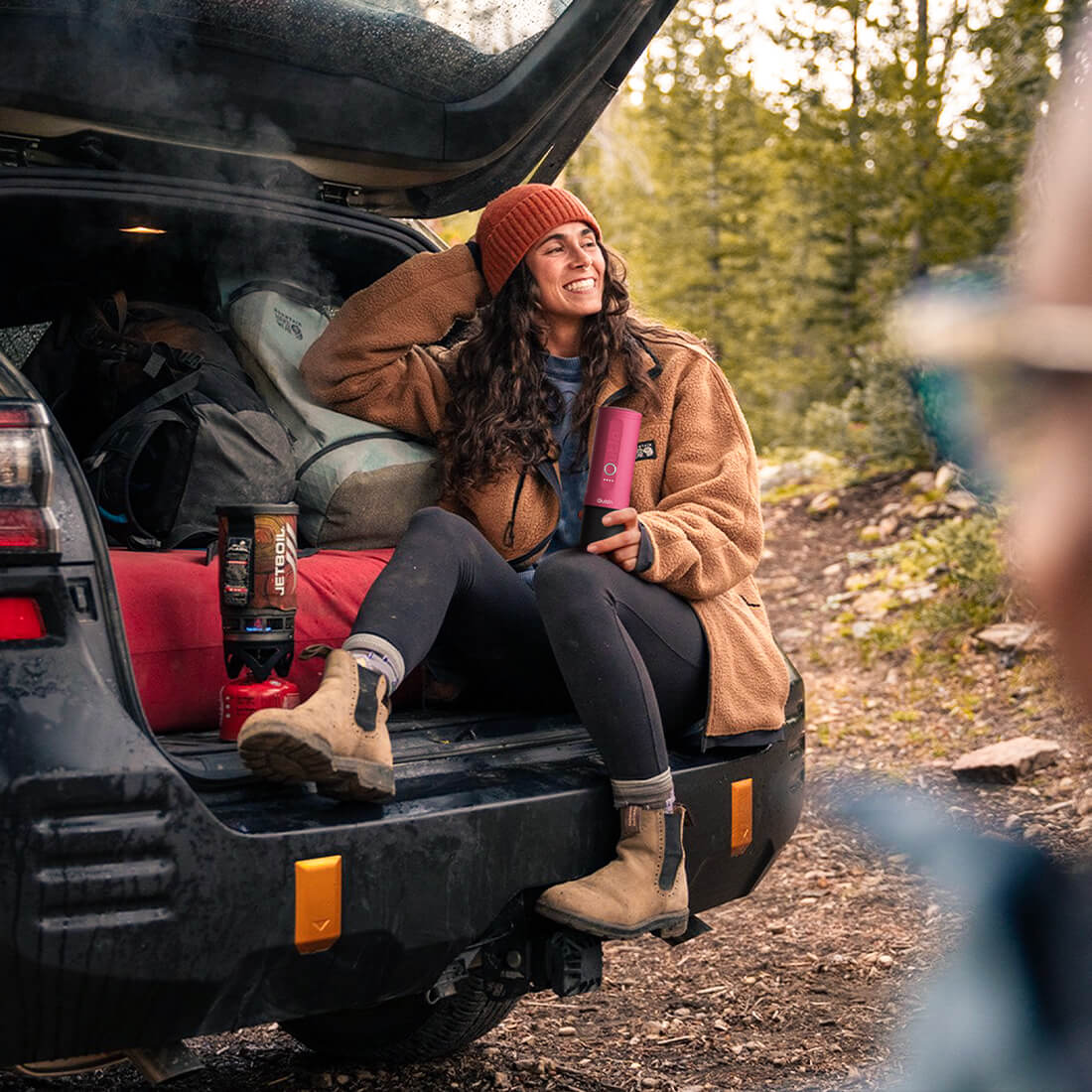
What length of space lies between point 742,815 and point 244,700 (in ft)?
3.22

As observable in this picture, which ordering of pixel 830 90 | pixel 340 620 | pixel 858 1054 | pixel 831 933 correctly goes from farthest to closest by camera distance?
pixel 830 90, pixel 831 933, pixel 858 1054, pixel 340 620

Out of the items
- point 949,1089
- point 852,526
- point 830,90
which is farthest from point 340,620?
point 830,90

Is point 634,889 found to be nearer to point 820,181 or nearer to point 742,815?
point 742,815

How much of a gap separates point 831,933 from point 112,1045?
7.78 ft

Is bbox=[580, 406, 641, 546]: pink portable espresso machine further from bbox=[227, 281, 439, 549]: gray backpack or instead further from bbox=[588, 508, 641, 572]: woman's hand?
bbox=[227, 281, 439, 549]: gray backpack

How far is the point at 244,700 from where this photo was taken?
7.86ft

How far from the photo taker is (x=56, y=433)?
2041mm

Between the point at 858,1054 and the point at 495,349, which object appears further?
the point at 495,349

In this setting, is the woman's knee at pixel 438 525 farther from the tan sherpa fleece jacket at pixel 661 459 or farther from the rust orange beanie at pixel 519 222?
the rust orange beanie at pixel 519 222

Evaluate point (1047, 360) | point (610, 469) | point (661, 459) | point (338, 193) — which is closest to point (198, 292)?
point (338, 193)

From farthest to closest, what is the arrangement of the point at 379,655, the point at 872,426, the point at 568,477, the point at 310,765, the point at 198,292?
the point at 872,426 < the point at 198,292 < the point at 568,477 < the point at 379,655 < the point at 310,765

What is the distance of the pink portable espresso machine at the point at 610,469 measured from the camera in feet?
8.69

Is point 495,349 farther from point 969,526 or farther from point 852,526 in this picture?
point 852,526

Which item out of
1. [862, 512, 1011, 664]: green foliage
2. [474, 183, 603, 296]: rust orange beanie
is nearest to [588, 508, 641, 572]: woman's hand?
[474, 183, 603, 296]: rust orange beanie
